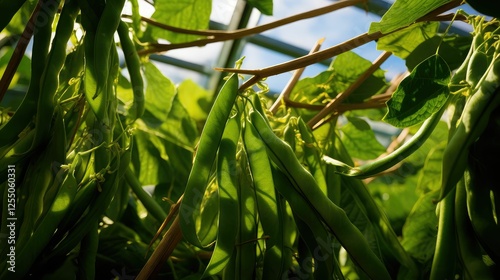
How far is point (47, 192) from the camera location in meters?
0.66

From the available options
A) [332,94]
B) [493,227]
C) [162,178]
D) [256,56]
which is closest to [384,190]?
[332,94]

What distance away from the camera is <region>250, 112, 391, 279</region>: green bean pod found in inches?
25.6

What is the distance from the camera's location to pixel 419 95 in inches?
25.8

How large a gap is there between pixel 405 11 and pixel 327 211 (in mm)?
238

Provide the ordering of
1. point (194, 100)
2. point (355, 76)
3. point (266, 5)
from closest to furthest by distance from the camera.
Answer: point (266, 5), point (355, 76), point (194, 100)

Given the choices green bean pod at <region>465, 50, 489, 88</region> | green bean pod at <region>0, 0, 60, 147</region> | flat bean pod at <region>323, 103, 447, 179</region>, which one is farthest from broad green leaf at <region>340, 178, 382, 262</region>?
green bean pod at <region>0, 0, 60, 147</region>

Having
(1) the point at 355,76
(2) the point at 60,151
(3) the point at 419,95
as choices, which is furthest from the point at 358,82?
(2) the point at 60,151

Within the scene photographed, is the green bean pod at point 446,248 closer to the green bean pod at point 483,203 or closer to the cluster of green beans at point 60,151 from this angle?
the green bean pod at point 483,203

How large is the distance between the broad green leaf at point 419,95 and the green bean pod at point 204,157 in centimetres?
19

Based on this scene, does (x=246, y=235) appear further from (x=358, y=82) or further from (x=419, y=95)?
(x=358, y=82)

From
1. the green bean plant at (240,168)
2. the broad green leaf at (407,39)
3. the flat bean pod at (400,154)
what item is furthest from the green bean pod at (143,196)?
the broad green leaf at (407,39)

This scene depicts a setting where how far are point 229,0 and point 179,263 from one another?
81 centimetres

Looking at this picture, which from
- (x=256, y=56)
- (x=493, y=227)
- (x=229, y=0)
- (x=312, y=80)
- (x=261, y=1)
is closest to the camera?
(x=493, y=227)

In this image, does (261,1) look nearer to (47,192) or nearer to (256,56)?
(47,192)
